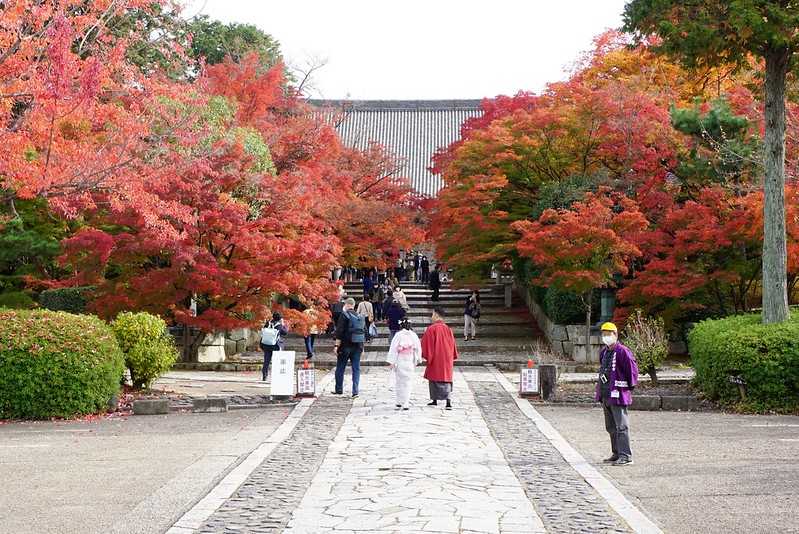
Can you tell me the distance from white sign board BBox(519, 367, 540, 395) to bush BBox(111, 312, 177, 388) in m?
6.12

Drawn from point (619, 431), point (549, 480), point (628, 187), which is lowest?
point (549, 480)

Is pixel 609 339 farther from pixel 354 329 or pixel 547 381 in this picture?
pixel 354 329

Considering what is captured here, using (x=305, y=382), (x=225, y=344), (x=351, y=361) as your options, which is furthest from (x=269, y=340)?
(x=225, y=344)

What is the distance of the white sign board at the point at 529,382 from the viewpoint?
17312 mm

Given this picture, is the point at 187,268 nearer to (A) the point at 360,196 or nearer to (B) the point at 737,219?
(B) the point at 737,219

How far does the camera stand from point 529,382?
56.8 feet

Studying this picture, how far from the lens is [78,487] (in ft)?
31.2

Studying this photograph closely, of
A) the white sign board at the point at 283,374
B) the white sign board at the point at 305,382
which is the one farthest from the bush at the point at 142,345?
the white sign board at the point at 305,382

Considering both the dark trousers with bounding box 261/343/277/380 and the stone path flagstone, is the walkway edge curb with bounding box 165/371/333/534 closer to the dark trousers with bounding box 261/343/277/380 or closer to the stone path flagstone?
the stone path flagstone

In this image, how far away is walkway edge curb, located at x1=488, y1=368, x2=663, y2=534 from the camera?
7883 millimetres

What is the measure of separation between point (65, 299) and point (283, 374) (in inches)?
585

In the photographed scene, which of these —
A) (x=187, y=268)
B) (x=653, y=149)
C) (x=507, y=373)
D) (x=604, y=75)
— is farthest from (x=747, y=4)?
(x=604, y=75)

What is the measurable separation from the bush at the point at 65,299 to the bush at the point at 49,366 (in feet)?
46.1

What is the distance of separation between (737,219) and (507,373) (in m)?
6.16
